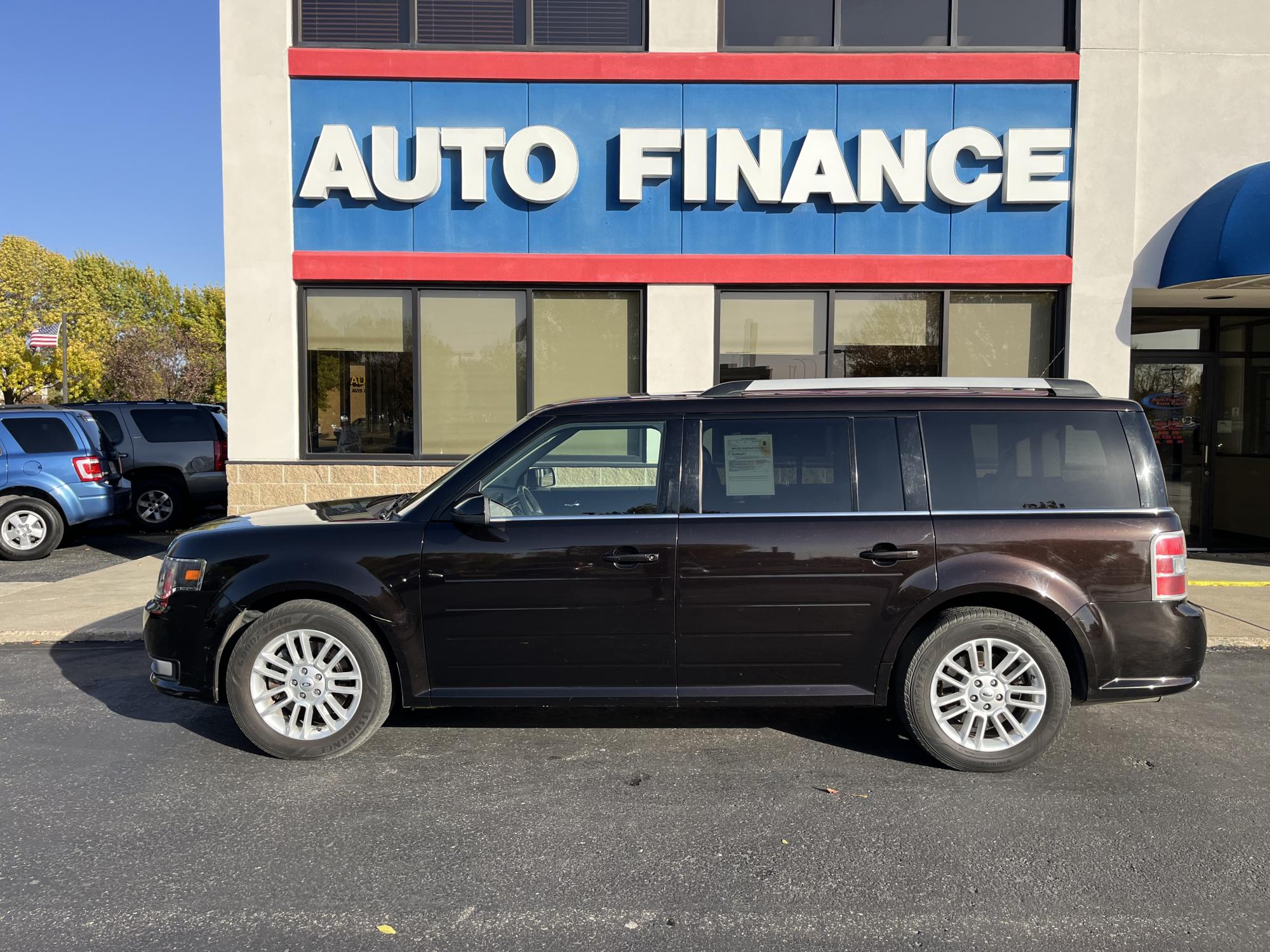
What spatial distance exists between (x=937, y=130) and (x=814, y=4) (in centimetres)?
197

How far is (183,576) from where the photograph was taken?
4516mm

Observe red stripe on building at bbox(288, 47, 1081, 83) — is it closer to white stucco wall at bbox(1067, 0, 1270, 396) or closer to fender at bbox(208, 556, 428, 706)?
white stucco wall at bbox(1067, 0, 1270, 396)

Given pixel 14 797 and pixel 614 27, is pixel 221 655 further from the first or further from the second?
pixel 614 27

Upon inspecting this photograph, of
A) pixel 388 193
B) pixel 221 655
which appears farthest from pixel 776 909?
pixel 388 193

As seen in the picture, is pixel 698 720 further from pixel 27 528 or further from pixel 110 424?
pixel 110 424

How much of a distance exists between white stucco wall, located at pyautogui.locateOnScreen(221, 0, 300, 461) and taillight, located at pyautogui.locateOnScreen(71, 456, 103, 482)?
3.04 m

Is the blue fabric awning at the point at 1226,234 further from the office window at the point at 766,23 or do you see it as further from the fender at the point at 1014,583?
the fender at the point at 1014,583

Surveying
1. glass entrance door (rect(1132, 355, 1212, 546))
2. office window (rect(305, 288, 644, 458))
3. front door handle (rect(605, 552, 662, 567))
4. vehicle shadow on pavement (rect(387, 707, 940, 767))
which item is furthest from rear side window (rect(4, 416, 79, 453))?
glass entrance door (rect(1132, 355, 1212, 546))

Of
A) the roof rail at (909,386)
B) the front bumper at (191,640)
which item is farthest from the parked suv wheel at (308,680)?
the roof rail at (909,386)

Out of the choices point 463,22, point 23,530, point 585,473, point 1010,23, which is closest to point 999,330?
point 1010,23

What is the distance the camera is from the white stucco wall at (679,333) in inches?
392

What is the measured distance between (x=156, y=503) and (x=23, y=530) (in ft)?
8.93

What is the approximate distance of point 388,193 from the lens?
9758mm

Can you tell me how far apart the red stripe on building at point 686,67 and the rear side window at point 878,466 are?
6653 millimetres
